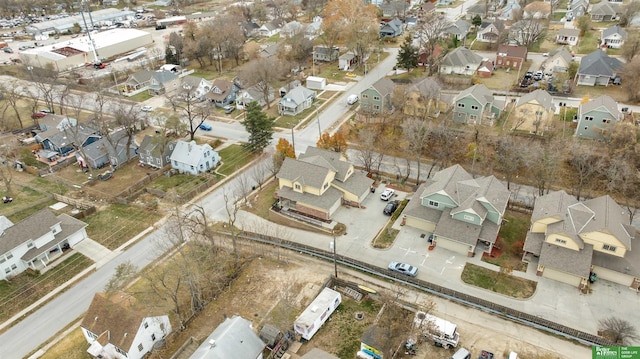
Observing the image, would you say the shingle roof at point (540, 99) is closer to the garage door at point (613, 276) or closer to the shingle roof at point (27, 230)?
the garage door at point (613, 276)

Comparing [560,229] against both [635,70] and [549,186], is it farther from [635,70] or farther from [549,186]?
[635,70]

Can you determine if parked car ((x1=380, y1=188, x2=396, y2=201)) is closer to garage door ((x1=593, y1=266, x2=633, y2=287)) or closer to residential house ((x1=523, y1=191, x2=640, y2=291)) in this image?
residential house ((x1=523, y1=191, x2=640, y2=291))

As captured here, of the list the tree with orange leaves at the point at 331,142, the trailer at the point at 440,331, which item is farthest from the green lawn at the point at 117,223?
the trailer at the point at 440,331

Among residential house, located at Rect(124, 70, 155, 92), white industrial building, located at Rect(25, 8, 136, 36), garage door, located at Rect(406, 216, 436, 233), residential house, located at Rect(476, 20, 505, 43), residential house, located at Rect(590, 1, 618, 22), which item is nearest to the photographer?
garage door, located at Rect(406, 216, 436, 233)

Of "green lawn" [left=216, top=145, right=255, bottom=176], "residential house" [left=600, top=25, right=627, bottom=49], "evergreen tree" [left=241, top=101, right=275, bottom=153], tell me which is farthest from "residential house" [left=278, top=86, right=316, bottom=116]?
"residential house" [left=600, top=25, right=627, bottom=49]

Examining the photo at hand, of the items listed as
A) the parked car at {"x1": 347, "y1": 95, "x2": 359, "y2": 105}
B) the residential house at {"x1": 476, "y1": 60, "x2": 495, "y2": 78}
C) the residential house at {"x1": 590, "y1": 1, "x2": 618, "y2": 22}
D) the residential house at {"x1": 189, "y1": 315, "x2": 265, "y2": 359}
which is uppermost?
the residential house at {"x1": 590, "y1": 1, "x2": 618, "y2": 22}

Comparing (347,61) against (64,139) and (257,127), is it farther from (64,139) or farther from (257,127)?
(64,139)

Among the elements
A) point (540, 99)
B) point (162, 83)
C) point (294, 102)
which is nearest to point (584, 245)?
point (540, 99)

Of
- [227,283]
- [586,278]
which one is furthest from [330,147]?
[586,278]
